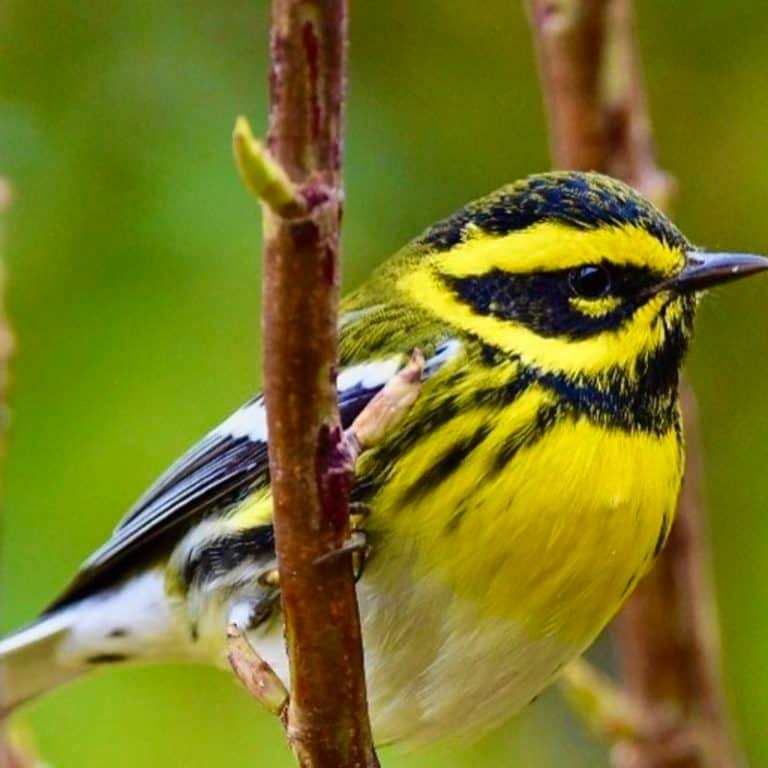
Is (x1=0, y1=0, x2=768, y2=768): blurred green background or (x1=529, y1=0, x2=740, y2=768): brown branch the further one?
(x1=0, y1=0, x2=768, y2=768): blurred green background

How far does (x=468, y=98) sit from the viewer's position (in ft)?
12.2

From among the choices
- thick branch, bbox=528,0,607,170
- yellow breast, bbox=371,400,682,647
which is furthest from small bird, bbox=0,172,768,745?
thick branch, bbox=528,0,607,170

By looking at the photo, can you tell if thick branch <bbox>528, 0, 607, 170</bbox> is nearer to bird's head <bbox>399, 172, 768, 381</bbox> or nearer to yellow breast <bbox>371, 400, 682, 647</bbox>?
bird's head <bbox>399, 172, 768, 381</bbox>

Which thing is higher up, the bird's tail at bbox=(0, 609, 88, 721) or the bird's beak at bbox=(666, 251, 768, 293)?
the bird's beak at bbox=(666, 251, 768, 293)

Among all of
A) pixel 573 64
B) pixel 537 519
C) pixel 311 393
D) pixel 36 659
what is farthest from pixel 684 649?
pixel 311 393

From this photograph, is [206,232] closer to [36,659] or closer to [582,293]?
[36,659]

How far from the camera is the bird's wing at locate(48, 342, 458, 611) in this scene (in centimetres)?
229

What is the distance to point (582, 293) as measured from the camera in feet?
7.69

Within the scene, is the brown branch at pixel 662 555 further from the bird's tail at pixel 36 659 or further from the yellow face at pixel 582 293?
the bird's tail at pixel 36 659

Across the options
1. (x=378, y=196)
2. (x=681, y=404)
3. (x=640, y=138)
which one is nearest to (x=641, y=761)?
(x=681, y=404)

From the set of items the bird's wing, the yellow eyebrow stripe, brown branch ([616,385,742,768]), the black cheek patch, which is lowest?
brown branch ([616,385,742,768])

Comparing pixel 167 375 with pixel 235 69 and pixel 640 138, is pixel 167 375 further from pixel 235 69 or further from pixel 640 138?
pixel 640 138

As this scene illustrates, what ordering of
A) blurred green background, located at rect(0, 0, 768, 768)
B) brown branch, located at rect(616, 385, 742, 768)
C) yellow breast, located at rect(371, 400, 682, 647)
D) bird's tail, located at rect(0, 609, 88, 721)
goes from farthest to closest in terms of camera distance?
blurred green background, located at rect(0, 0, 768, 768) < bird's tail, located at rect(0, 609, 88, 721) < brown branch, located at rect(616, 385, 742, 768) < yellow breast, located at rect(371, 400, 682, 647)

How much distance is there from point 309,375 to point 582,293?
98 centimetres
